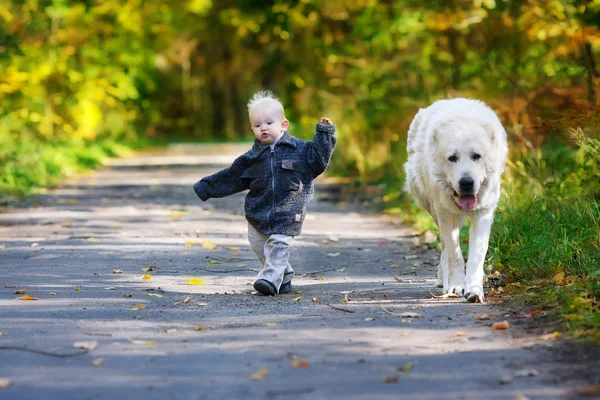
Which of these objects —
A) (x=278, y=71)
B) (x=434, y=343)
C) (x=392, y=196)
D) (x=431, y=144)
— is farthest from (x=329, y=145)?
(x=278, y=71)

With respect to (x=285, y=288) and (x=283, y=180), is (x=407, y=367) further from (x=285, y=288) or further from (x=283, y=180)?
(x=283, y=180)

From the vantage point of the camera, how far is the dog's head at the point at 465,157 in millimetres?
6590

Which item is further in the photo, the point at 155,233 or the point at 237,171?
the point at 155,233

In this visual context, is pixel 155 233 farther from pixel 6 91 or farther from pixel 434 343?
pixel 6 91

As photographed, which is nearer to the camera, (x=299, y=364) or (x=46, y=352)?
(x=299, y=364)

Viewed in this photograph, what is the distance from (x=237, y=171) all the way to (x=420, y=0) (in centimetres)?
1210

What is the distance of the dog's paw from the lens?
647 cm

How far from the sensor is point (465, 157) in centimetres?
661

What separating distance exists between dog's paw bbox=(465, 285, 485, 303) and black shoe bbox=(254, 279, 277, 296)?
1411mm

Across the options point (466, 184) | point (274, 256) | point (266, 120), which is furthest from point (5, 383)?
point (466, 184)

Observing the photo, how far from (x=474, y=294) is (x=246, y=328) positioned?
1.70 m

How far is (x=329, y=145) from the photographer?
7152 mm

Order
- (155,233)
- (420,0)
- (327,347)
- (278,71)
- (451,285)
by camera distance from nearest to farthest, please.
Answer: (327,347) → (451,285) → (155,233) → (420,0) → (278,71)

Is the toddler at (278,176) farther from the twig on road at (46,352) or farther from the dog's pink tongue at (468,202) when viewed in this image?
the twig on road at (46,352)
